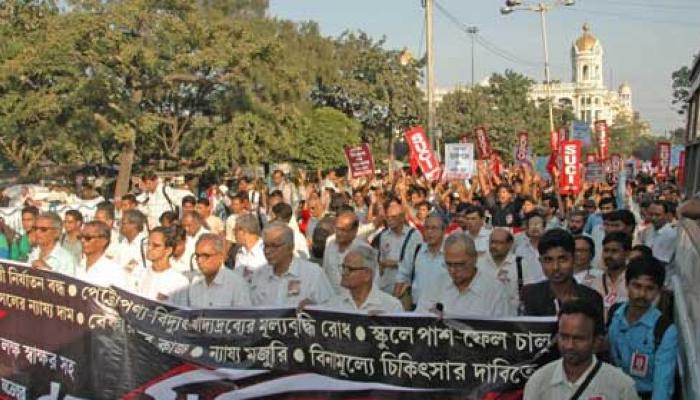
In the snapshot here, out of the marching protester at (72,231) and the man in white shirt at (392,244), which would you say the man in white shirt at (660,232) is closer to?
the man in white shirt at (392,244)

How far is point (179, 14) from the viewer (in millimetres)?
32656

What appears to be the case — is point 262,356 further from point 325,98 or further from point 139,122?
point 325,98

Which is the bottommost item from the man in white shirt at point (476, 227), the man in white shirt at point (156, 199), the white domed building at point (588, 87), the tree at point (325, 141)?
the man in white shirt at point (476, 227)

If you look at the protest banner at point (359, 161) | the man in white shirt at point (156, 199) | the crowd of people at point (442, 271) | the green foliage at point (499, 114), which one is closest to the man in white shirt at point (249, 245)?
the crowd of people at point (442, 271)

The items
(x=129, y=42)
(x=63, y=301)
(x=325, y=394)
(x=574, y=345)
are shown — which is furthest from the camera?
(x=129, y=42)

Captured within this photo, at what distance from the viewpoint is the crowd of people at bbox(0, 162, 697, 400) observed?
150 inches

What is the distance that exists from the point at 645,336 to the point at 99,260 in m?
4.20

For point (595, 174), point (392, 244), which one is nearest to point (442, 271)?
point (392, 244)

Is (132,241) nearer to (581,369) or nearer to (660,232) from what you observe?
(660,232)

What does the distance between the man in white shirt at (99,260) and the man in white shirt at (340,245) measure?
1830 mm

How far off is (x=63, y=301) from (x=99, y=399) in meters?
0.79

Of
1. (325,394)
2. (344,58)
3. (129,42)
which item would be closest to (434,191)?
(325,394)

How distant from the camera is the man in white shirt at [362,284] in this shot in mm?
5316

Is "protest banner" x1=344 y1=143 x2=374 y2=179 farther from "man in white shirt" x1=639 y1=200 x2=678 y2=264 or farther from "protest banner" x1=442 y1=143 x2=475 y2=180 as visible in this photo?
"man in white shirt" x1=639 y1=200 x2=678 y2=264
